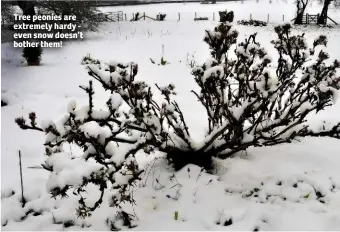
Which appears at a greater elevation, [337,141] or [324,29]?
[324,29]

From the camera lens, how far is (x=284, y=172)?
3.68 meters

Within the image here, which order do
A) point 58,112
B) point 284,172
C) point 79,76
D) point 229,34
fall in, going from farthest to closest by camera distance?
point 79,76 → point 58,112 → point 284,172 → point 229,34

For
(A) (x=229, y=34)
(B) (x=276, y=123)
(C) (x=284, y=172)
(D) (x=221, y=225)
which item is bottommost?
(D) (x=221, y=225)

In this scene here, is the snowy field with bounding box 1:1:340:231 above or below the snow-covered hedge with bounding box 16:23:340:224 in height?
below

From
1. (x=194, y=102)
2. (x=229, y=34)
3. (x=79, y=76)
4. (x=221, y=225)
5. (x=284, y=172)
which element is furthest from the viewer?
(x=79, y=76)

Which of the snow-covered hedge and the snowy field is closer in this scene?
the snow-covered hedge

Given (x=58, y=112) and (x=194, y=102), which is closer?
(x=58, y=112)

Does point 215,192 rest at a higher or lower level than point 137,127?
lower

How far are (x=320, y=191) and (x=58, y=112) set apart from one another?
13.9ft

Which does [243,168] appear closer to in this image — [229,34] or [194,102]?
[229,34]

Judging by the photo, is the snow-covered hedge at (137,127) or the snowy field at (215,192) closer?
the snow-covered hedge at (137,127)

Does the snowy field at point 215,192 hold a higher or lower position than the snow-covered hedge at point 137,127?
lower

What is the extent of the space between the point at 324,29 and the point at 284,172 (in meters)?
23.8

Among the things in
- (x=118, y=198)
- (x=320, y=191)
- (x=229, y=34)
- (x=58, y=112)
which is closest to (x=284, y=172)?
(x=320, y=191)
